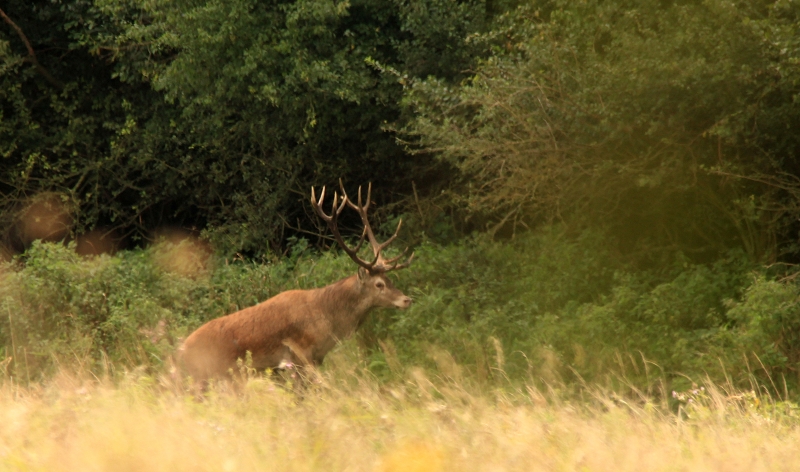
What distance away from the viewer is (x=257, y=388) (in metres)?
6.25

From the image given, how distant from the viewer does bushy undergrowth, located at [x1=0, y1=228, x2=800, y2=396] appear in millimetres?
9477

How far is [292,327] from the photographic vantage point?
31.6 ft

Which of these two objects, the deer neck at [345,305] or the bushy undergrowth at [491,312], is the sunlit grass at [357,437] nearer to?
the bushy undergrowth at [491,312]

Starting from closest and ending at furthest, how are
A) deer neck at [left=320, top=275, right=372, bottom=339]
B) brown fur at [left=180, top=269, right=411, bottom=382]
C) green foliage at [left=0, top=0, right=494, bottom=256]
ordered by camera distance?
brown fur at [left=180, top=269, right=411, bottom=382] < deer neck at [left=320, top=275, right=372, bottom=339] < green foliage at [left=0, top=0, right=494, bottom=256]

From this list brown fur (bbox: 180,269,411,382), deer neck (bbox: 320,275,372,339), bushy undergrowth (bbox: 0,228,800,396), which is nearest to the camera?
brown fur (bbox: 180,269,411,382)

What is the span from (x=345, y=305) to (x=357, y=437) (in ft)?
17.5

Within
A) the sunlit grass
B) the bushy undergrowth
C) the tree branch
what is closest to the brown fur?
the bushy undergrowth

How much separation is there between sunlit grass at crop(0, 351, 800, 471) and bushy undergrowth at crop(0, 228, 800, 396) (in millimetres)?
3494

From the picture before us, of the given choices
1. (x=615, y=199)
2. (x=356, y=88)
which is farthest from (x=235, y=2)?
(x=615, y=199)

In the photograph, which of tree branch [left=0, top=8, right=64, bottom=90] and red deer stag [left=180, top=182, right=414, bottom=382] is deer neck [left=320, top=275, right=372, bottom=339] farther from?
tree branch [left=0, top=8, right=64, bottom=90]

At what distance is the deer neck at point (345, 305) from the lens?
32.5ft

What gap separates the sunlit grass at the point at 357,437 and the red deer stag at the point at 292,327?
320 cm

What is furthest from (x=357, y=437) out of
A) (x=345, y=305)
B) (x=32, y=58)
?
(x=32, y=58)

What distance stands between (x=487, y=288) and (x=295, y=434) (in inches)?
298
